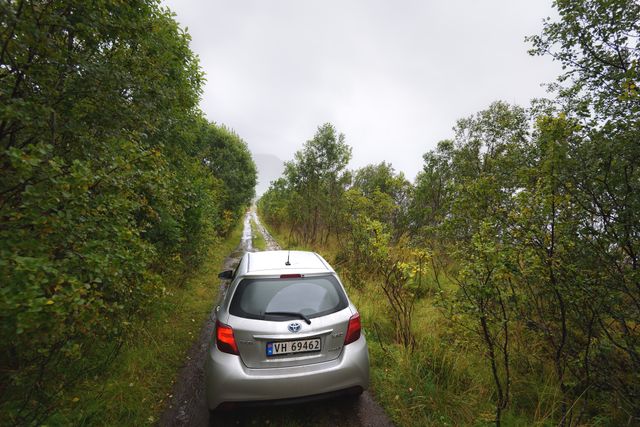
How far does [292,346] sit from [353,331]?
2.36 ft

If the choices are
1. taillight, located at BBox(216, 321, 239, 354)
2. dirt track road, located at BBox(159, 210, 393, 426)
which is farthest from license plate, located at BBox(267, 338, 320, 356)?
dirt track road, located at BBox(159, 210, 393, 426)

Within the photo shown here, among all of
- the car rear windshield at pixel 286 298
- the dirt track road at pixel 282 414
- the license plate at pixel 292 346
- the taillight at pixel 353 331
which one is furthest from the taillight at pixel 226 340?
the taillight at pixel 353 331

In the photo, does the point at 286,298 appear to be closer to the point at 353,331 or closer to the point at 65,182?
the point at 353,331

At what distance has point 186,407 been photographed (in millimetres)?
3025

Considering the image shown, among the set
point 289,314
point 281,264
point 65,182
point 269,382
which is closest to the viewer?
point 65,182

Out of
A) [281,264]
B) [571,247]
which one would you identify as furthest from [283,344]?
[571,247]

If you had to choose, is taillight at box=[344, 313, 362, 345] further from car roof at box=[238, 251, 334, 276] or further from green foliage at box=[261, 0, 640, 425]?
green foliage at box=[261, 0, 640, 425]

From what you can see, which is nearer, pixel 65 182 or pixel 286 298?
pixel 65 182

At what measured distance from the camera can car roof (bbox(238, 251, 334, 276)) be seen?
294cm

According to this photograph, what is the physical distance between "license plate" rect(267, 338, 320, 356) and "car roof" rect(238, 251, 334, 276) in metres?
0.73

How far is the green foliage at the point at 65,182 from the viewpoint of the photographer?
165 centimetres

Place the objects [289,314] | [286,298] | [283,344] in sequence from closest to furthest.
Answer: [283,344] < [289,314] < [286,298]

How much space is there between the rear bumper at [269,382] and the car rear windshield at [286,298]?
48 cm

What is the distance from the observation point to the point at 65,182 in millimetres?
1729
